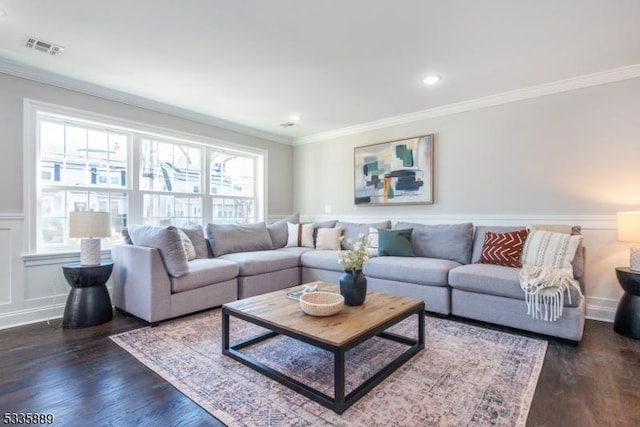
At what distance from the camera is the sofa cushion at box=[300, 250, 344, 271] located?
387cm

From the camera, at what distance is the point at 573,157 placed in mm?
3242

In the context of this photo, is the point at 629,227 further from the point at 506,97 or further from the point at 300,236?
the point at 300,236

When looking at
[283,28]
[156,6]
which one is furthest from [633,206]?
[156,6]

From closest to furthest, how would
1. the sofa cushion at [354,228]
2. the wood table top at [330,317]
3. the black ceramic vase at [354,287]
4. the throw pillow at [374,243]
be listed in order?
1. the wood table top at [330,317]
2. the black ceramic vase at [354,287]
3. the throw pillow at [374,243]
4. the sofa cushion at [354,228]

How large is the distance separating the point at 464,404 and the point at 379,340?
87 centimetres

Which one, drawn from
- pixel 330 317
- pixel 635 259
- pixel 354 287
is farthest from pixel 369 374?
pixel 635 259

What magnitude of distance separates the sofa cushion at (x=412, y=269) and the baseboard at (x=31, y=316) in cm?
322

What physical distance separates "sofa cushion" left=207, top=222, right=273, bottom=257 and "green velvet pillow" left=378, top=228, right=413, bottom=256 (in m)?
1.68

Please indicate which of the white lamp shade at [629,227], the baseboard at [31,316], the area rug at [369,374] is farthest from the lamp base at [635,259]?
the baseboard at [31,316]

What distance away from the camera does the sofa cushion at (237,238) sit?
3.99m

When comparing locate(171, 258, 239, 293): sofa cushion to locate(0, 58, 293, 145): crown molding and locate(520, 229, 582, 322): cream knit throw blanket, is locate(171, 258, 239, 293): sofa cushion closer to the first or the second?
locate(0, 58, 293, 145): crown molding

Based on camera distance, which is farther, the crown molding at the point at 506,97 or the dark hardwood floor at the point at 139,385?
the crown molding at the point at 506,97

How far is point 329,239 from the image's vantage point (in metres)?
4.48

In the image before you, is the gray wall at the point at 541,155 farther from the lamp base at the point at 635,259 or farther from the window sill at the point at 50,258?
the window sill at the point at 50,258
